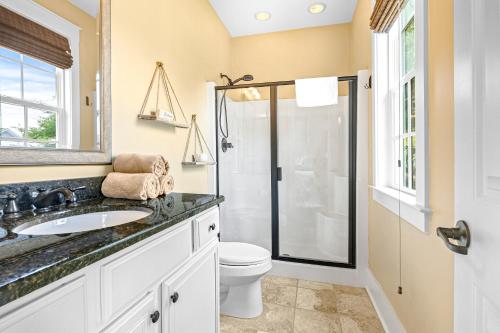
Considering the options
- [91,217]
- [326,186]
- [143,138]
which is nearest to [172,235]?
[91,217]

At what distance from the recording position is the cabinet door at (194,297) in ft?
2.97

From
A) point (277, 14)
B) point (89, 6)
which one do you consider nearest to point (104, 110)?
point (89, 6)

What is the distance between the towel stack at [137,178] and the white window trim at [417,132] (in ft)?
4.12

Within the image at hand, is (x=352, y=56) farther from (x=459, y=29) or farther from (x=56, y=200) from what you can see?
(x=56, y=200)

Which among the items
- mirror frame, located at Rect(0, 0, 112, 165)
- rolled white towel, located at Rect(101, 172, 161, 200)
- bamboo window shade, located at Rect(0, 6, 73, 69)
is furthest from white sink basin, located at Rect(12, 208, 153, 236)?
bamboo window shade, located at Rect(0, 6, 73, 69)

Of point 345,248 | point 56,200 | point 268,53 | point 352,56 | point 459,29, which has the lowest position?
point 345,248

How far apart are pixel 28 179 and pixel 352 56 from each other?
2931 mm

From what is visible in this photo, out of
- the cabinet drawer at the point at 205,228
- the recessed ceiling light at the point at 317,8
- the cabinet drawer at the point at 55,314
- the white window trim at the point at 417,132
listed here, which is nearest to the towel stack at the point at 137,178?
the cabinet drawer at the point at 205,228

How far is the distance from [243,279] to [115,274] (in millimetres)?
1207

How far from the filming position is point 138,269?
29.1 inches

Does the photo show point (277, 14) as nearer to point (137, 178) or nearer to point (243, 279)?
point (137, 178)

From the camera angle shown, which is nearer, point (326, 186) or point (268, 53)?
point (326, 186)

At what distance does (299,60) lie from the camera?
302cm

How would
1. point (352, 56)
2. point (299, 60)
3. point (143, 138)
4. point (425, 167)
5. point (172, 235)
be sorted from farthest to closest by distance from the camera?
point (299, 60) → point (352, 56) → point (143, 138) → point (425, 167) → point (172, 235)
